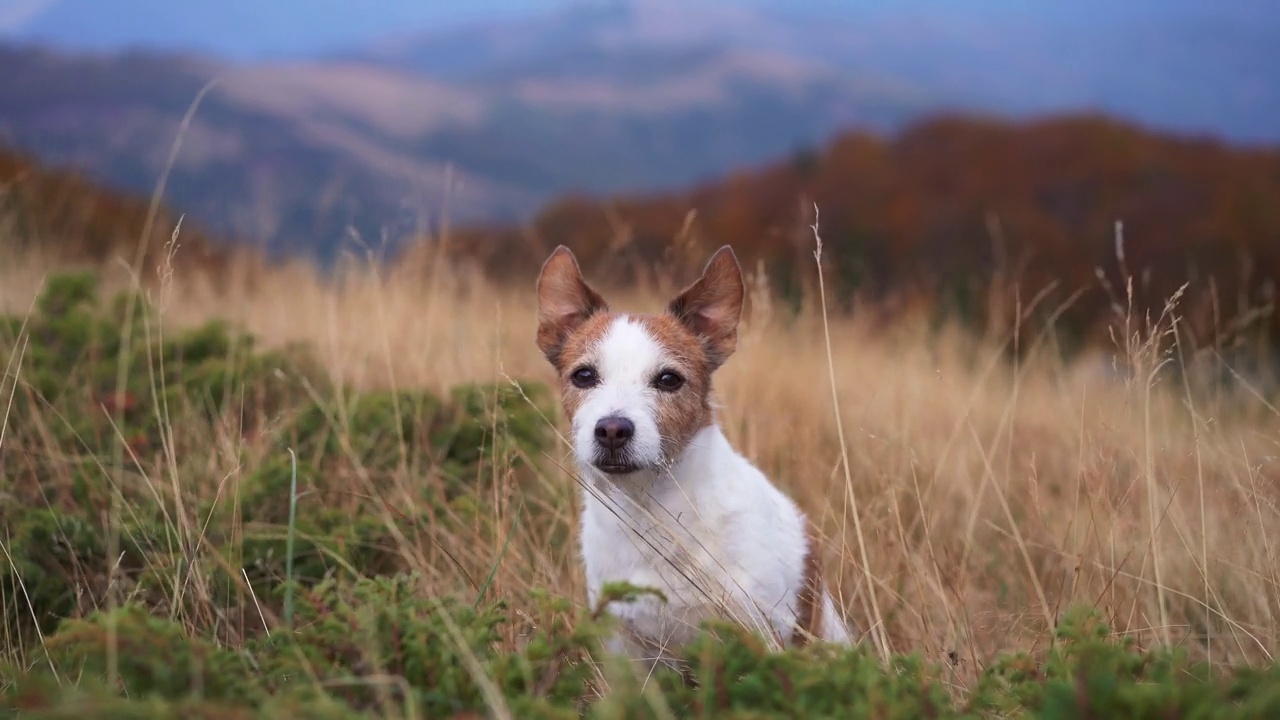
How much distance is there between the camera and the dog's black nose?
3361 millimetres

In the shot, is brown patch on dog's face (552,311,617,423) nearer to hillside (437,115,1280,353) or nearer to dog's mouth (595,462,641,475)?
dog's mouth (595,462,641,475)

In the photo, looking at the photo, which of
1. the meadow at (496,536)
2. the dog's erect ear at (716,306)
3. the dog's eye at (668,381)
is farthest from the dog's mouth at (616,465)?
the dog's erect ear at (716,306)

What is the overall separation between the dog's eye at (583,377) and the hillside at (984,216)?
8462 millimetres

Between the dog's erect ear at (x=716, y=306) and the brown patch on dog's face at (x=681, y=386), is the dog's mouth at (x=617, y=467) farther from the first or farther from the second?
the dog's erect ear at (x=716, y=306)

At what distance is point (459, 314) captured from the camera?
782cm

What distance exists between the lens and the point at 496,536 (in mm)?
4004

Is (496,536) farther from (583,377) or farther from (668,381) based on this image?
(668,381)

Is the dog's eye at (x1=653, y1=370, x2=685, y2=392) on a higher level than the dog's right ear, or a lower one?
lower

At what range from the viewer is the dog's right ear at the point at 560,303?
13.2 feet

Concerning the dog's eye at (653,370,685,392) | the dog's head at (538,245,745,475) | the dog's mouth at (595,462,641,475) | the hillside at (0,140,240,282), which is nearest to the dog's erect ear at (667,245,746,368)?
the dog's head at (538,245,745,475)

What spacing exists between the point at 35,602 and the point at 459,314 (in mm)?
4160

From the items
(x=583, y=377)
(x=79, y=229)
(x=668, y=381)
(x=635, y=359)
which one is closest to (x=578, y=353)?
(x=583, y=377)

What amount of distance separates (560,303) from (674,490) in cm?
93

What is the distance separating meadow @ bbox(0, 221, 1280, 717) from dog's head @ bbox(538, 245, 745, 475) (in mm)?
225
